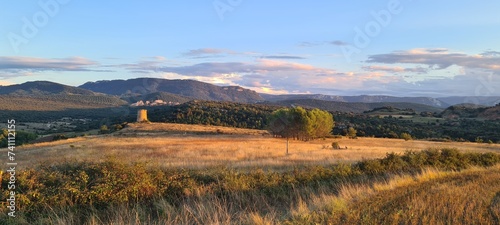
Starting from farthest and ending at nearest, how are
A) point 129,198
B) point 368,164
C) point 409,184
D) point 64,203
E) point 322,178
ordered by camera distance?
point 368,164 → point 322,178 → point 409,184 → point 129,198 → point 64,203

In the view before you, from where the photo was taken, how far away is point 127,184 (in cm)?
911

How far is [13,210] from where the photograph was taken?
7.38 meters

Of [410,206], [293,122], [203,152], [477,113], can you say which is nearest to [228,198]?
[410,206]

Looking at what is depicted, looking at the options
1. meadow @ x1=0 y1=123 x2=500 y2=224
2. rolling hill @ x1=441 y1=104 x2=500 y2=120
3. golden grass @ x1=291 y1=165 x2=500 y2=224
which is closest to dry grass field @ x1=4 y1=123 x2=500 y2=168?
meadow @ x1=0 y1=123 x2=500 y2=224

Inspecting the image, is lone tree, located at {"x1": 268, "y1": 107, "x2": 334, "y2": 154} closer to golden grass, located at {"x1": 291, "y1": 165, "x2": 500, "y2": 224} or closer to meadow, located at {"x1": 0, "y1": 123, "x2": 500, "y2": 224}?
meadow, located at {"x1": 0, "y1": 123, "x2": 500, "y2": 224}

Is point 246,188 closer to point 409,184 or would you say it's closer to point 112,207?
point 112,207

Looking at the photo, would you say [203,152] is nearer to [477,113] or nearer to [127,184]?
[127,184]

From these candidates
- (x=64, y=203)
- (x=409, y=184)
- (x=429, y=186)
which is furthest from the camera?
(x=409, y=184)

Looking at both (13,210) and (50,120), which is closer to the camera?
(13,210)

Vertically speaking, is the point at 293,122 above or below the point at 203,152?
above

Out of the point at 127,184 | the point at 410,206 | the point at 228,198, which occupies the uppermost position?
the point at 410,206

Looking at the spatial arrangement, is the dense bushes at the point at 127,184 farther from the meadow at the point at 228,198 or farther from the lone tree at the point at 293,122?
the lone tree at the point at 293,122

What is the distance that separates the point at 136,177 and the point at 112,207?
1166 mm

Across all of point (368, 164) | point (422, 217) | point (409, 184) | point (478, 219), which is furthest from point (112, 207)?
point (368, 164)
